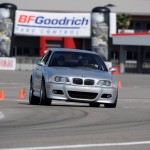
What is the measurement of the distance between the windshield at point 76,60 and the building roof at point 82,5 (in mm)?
61941

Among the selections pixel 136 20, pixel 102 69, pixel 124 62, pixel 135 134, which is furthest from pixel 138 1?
pixel 135 134

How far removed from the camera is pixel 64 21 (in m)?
72.3

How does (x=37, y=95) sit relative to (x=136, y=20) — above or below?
above

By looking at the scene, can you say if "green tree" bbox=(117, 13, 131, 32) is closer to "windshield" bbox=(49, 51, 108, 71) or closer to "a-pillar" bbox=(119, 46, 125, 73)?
"a-pillar" bbox=(119, 46, 125, 73)

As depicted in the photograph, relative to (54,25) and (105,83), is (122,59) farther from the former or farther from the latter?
(105,83)

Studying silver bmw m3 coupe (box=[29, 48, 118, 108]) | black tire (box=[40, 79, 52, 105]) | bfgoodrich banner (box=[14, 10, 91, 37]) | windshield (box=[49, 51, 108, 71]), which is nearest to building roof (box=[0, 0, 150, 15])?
bfgoodrich banner (box=[14, 10, 91, 37])

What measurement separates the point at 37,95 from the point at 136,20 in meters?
71.0

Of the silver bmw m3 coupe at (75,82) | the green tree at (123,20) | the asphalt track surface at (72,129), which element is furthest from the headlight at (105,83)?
the green tree at (123,20)

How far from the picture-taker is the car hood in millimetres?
18967

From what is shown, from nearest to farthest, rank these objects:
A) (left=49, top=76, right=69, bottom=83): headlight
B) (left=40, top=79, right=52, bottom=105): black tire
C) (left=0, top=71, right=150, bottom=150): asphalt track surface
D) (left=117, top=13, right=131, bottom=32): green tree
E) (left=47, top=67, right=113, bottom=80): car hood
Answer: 1. (left=0, top=71, right=150, bottom=150): asphalt track surface
2. (left=49, top=76, right=69, bottom=83): headlight
3. (left=47, top=67, right=113, bottom=80): car hood
4. (left=40, top=79, right=52, bottom=105): black tire
5. (left=117, top=13, right=131, bottom=32): green tree

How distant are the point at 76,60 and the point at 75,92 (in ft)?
4.80

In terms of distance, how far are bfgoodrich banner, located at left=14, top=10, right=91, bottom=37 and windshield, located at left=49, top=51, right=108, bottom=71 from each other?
51167 mm

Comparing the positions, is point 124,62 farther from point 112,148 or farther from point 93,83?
point 112,148

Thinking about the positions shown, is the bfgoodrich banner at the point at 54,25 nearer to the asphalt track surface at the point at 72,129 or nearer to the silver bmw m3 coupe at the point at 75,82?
the silver bmw m3 coupe at the point at 75,82
